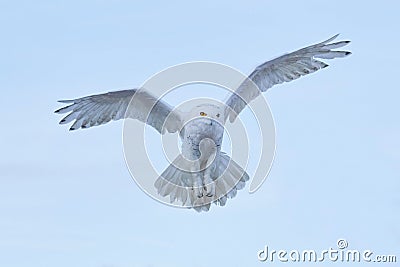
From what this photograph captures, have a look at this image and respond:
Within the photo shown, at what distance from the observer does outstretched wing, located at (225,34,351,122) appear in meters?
18.6

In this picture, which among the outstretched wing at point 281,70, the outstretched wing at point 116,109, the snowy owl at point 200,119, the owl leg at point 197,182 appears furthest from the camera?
the outstretched wing at point 116,109

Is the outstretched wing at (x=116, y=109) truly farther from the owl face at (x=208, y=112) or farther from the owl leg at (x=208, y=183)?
the owl leg at (x=208, y=183)

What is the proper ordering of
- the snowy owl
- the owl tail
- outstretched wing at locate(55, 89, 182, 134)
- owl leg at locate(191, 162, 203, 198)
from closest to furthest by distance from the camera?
the snowy owl, owl leg at locate(191, 162, 203, 198), the owl tail, outstretched wing at locate(55, 89, 182, 134)

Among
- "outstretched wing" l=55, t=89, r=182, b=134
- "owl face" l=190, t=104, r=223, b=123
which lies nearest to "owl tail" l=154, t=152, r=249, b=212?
"owl face" l=190, t=104, r=223, b=123

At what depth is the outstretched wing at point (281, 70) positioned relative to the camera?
61.1ft

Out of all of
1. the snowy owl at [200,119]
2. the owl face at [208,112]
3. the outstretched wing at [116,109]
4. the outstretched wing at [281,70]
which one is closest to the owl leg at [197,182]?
the snowy owl at [200,119]

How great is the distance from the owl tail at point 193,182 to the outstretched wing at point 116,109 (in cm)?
129

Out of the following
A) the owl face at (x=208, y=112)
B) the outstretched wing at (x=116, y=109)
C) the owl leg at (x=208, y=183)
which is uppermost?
the outstretched wing at (x=116, y=109)

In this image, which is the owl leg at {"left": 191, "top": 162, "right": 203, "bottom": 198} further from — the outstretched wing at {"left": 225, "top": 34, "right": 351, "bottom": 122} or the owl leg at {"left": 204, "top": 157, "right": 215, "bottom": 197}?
the outstretched wing at {"left": 225, "top": 34, "right": 351, "bottom": 122}

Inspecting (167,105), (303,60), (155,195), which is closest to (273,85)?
(303,60)

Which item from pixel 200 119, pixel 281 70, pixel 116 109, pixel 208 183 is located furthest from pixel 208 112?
pixel 116 109

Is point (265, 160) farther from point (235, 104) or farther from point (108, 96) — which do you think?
point (108, 96)

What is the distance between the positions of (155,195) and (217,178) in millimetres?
1388

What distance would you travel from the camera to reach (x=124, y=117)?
19.2m
